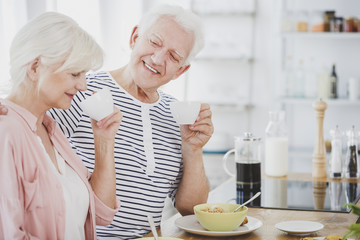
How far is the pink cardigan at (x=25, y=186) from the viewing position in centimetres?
113

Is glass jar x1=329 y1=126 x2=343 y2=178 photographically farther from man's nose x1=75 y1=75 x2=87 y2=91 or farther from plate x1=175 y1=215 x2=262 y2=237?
man's nose x1=75 y1=75 x2=87 y2=91

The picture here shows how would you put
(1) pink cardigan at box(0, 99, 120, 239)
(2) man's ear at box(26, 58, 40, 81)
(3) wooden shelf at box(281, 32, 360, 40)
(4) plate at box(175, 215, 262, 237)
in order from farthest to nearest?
1. (3) wooden shelf at box(281, 32, 360, 40)
2. (4) plate at box(175, 215, 262, 237)
3. (2) man's ear at box(26, 58, 40, 81)
4. (1) pink cardigan at box(0, 99, 120, 239)

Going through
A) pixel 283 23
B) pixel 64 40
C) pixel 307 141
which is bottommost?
pixel 307 141

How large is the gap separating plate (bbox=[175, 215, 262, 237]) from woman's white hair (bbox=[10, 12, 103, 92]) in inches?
20.3

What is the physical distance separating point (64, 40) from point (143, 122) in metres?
0.59

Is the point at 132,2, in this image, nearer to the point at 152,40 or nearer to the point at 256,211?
the point at 152,40

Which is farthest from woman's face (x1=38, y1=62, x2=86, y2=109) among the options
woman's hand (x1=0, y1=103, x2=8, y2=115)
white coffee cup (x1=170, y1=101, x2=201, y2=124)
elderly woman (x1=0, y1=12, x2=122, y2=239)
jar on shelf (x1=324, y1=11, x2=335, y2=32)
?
jar on shelf (x1=324, y1=11, x2=335, y2=32)

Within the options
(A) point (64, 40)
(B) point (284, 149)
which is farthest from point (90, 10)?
(A) point (64, 40)

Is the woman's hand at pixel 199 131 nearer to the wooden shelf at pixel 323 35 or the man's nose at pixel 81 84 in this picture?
the man's nose at pixel 81 84

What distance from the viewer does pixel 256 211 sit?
1.73 m

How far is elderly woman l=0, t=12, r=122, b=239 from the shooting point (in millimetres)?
1149

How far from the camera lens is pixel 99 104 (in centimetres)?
131

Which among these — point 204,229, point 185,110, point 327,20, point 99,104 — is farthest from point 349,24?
point 99,104

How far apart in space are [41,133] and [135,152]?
1.40 feet
